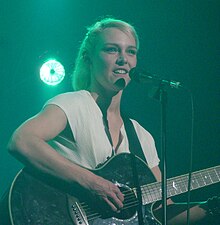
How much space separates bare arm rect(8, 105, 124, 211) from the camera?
2367 millimetres

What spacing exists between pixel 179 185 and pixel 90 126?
35.0 inches

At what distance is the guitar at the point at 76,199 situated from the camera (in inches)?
85.5

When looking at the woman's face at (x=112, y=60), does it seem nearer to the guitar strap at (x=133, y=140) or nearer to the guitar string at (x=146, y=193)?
the guitar strap at (x=133, y=140)

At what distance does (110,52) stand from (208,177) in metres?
1.39

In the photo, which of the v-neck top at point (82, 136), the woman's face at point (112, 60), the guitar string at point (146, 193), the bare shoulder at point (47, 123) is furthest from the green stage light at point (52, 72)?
the guitar string at point (146, 193)

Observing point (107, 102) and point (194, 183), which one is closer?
point (194, 183)

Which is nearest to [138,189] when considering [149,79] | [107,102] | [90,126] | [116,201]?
[116,201]

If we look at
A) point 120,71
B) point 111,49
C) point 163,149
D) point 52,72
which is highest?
point 52,72

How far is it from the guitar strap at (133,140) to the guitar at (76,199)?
0.34 meters

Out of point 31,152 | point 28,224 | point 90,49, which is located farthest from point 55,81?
point 28,224

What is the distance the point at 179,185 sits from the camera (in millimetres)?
2963

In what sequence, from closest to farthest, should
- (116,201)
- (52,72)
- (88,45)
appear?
(116,201), (88,45), (52,72)

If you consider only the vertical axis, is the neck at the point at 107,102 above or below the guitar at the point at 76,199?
above

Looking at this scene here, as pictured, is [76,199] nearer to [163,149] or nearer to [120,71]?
[163,149]
